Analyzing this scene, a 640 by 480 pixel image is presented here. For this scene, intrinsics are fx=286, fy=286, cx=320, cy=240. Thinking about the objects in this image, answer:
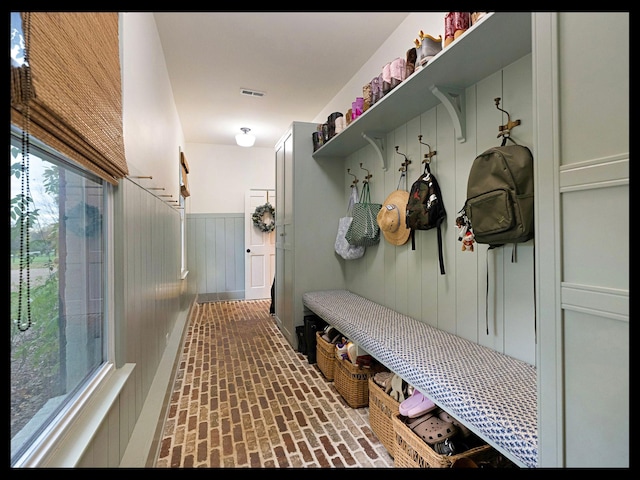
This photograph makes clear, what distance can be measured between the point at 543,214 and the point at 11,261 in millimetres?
1340

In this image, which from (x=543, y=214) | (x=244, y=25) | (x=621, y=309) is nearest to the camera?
(x=621, y=309)

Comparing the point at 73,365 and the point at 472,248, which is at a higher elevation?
the point at 472,248

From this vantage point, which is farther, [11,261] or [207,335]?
[207,335]

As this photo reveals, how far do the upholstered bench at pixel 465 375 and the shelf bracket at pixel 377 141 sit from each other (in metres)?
1.23

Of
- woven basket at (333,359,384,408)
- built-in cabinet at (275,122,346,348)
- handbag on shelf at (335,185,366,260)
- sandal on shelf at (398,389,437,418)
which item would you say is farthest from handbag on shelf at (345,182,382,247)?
sandal on shelf at (398,389,437,418)

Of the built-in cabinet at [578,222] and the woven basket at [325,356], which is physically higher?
the built-in cabinet at [578,222]

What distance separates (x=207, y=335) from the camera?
321 cm

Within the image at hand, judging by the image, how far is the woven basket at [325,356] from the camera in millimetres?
2231

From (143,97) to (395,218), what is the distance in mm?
1781

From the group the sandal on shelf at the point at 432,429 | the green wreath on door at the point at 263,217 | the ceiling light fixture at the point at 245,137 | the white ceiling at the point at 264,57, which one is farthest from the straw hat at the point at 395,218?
the green wreath on door at the point at 263,217

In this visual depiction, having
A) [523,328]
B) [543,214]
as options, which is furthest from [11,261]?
[523,328]

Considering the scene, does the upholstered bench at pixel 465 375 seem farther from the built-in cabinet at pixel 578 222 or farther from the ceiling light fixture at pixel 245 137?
the ceiling light fixture at pixel 245 137

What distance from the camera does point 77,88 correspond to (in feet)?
2.77

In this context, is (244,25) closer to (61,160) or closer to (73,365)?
(61,160)
